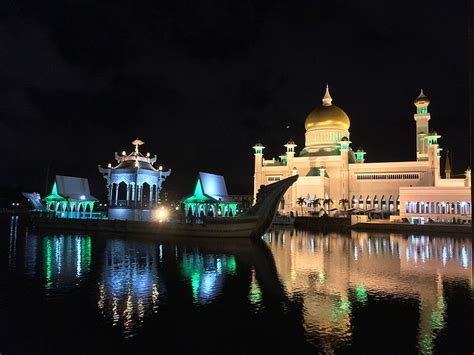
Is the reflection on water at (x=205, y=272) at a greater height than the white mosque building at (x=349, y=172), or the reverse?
the white mosque building at (x=349, y=172)

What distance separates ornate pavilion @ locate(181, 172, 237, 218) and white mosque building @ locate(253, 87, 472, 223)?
18.4 metres

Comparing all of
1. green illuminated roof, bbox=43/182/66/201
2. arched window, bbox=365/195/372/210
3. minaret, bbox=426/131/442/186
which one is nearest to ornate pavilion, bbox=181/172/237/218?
green illuminated roof, bbox=43/182/66/201

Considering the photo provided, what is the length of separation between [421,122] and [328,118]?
12.4m

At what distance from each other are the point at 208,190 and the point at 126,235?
7.29 meters

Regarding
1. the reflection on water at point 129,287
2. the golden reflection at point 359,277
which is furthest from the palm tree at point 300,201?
the reflection on water at point 129,287

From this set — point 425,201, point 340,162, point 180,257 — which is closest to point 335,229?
point 425,201

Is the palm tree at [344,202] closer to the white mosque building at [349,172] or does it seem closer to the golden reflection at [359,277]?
the white mosque building at [349,172]

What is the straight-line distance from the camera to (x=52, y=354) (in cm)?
739

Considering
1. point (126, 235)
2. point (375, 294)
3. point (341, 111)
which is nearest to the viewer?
point (375, 294)

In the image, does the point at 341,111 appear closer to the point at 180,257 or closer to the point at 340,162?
the point at 340,162

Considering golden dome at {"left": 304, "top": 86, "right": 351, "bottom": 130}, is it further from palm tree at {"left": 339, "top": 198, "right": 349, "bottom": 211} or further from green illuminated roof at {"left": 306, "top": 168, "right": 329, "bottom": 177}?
palm tree at {"left": 339, "top": 198, "right": 349, "bottom": 211}

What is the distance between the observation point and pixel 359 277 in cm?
1438

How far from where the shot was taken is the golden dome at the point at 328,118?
188ft

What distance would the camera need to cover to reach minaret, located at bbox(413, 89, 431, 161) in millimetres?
53062
